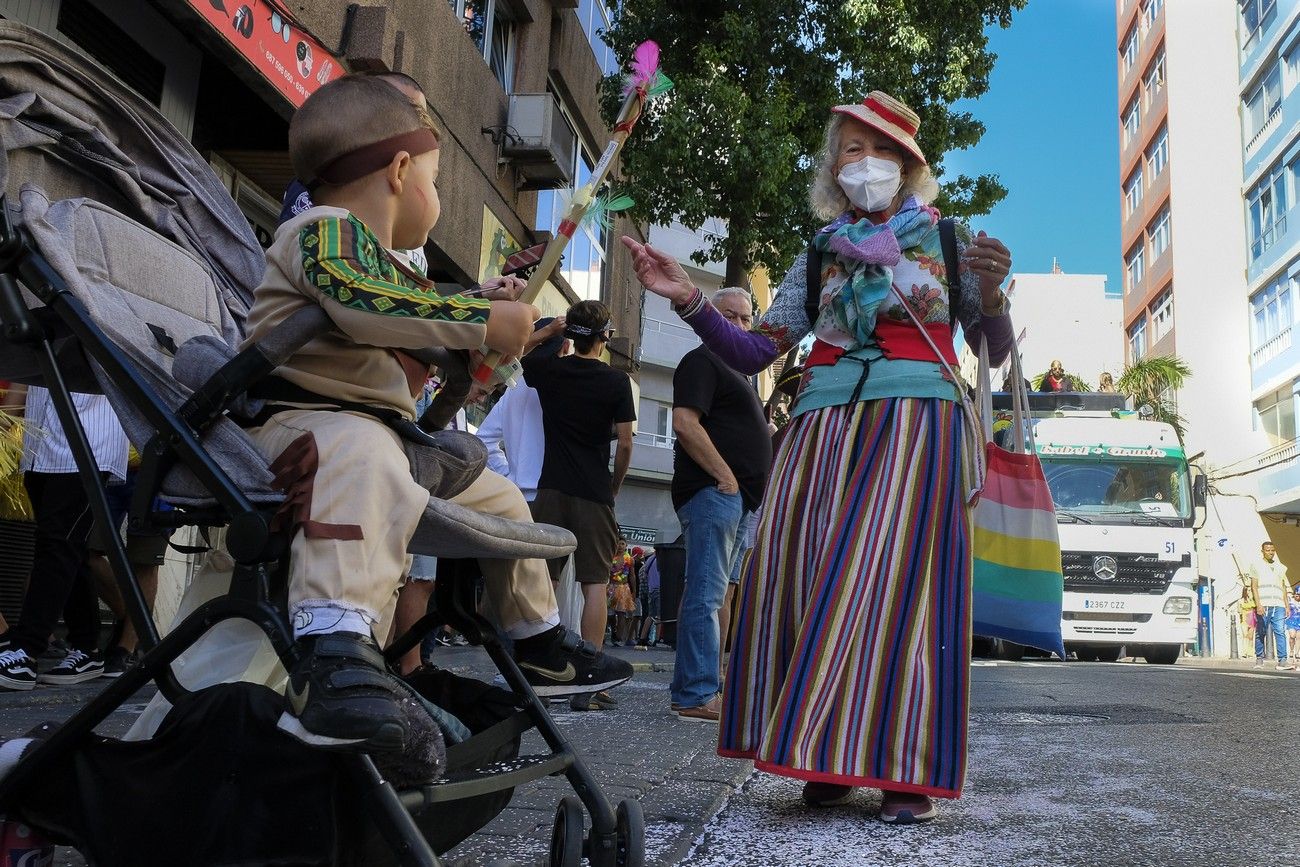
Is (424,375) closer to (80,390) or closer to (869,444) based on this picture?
(80,390)

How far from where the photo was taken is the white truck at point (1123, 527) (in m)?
15.0

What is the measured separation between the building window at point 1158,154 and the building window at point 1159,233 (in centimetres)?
175

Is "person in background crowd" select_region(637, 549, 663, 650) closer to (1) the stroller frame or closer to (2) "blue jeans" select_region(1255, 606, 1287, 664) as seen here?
(2) "blue jeans" select_region(1255, 606, 1287, 664)

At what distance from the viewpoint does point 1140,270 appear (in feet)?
164

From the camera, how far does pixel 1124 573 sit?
594 inches

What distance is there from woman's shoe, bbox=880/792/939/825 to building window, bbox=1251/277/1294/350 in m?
36.8

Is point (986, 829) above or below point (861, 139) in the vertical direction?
below

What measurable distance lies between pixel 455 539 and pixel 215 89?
8.06 metres

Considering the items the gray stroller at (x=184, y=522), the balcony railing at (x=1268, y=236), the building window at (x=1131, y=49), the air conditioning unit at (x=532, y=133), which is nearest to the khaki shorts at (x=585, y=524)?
the gray stroller at (x=184, y=522)

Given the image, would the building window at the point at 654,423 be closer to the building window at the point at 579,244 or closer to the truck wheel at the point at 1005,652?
the building window at the point at 579,244

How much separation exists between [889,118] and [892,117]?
0.01 m

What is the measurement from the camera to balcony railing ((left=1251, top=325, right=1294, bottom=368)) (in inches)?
1390

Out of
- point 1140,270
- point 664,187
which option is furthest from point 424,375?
point 1140,270

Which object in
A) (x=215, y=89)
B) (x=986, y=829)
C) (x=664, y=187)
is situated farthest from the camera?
(x=664, y=187)
